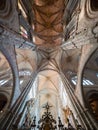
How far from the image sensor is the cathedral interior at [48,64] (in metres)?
10.1

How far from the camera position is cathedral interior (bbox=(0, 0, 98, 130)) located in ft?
33.2

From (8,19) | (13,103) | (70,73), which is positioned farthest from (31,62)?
(13,103)

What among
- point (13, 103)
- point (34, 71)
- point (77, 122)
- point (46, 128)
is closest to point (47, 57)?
point (34, 71)

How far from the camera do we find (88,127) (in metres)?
8.63

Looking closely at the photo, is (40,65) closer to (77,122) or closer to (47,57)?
(47,57)

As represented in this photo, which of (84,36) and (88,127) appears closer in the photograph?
(88,127)

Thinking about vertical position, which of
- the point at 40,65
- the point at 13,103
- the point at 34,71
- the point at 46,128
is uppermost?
the point at 40,65

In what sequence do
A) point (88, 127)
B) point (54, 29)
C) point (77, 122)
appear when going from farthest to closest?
1. point (54, 29)
2. point (77, 122)
3. point (88, 127)

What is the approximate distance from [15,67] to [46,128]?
20.7ft

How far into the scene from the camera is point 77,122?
968 centimetres

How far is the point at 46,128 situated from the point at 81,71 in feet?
21.5

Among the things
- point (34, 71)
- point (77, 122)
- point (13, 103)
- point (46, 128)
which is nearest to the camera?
point (46, 128)

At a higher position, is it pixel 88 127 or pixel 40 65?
pixel 40 65

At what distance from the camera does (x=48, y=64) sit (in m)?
18.1
